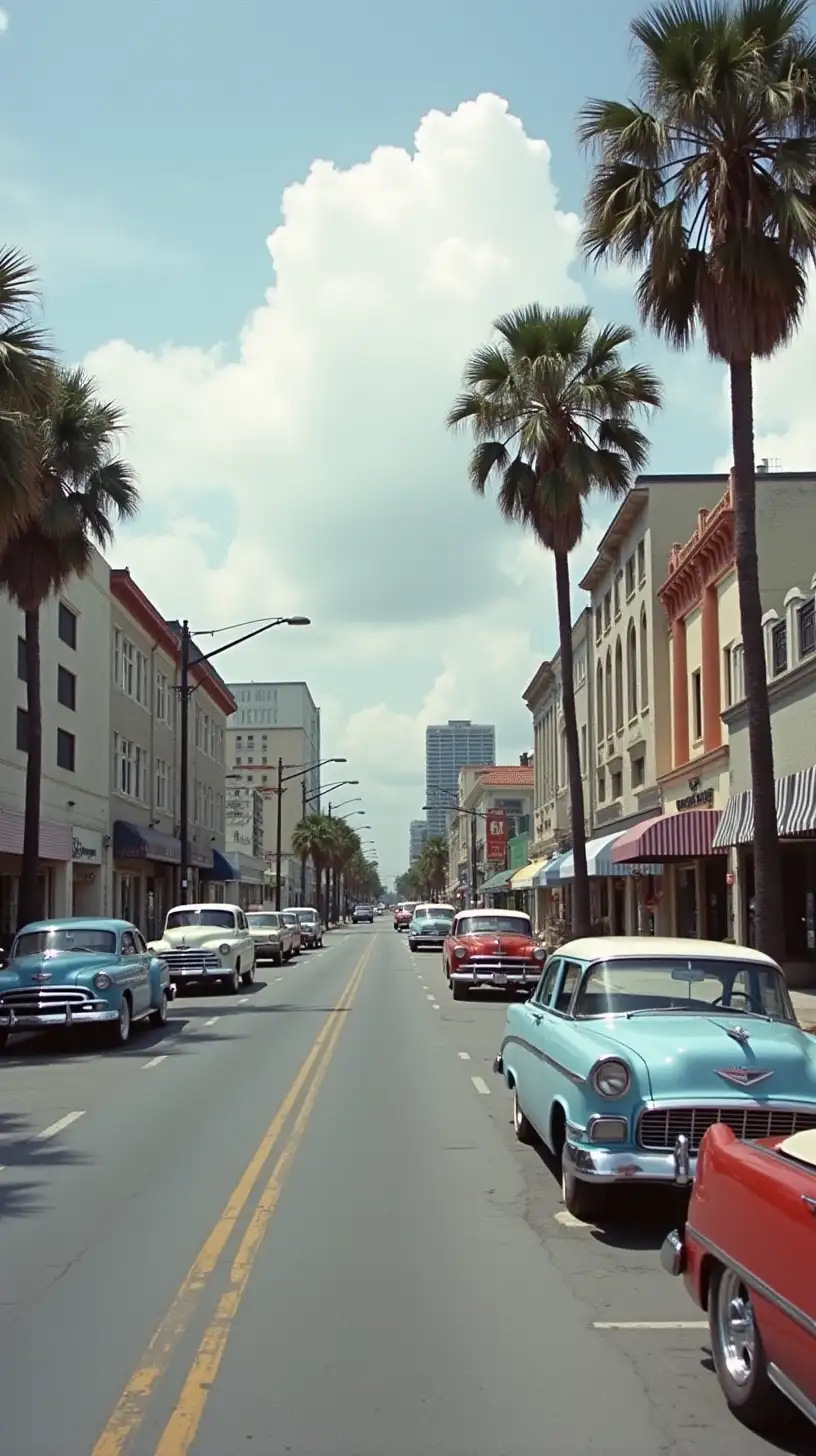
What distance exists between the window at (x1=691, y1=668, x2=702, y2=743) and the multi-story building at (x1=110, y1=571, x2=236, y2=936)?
18.2 meters

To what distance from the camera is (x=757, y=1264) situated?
4891 mm

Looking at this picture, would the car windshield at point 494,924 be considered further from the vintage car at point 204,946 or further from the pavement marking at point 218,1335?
the pavement marking at point 218,1335

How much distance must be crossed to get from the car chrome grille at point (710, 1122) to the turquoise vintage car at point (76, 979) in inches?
464

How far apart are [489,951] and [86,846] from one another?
60.9 ft

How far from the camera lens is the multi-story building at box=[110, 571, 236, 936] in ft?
158

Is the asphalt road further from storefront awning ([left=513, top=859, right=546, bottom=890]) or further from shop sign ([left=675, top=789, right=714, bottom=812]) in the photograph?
storefront awning ([left=513, top=859, right=546, bottom=890])

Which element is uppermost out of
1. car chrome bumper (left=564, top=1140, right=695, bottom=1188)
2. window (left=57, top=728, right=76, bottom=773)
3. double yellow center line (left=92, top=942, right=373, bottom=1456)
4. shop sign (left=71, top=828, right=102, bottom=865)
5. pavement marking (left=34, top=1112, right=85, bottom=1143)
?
window (left=57, top=728, right=76, bottom=773)

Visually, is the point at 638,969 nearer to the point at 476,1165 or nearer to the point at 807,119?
the point at 476,1165

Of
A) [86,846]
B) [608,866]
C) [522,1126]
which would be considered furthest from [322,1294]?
[86,846]

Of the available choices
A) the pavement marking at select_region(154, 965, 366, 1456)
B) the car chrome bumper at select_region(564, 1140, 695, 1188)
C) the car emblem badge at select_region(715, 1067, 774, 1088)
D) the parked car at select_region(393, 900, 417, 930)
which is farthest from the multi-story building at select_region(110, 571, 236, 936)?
the car emblem badge at select_region(715, 1067, 774, 1088)

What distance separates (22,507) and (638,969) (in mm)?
13891

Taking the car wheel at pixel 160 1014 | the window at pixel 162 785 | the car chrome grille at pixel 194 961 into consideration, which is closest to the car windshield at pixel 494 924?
the car chrome grille at pixel 194 961

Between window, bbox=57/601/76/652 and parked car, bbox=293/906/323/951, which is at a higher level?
window, bbox=57/601/76/652

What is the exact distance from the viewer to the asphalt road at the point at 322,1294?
5289 mm
